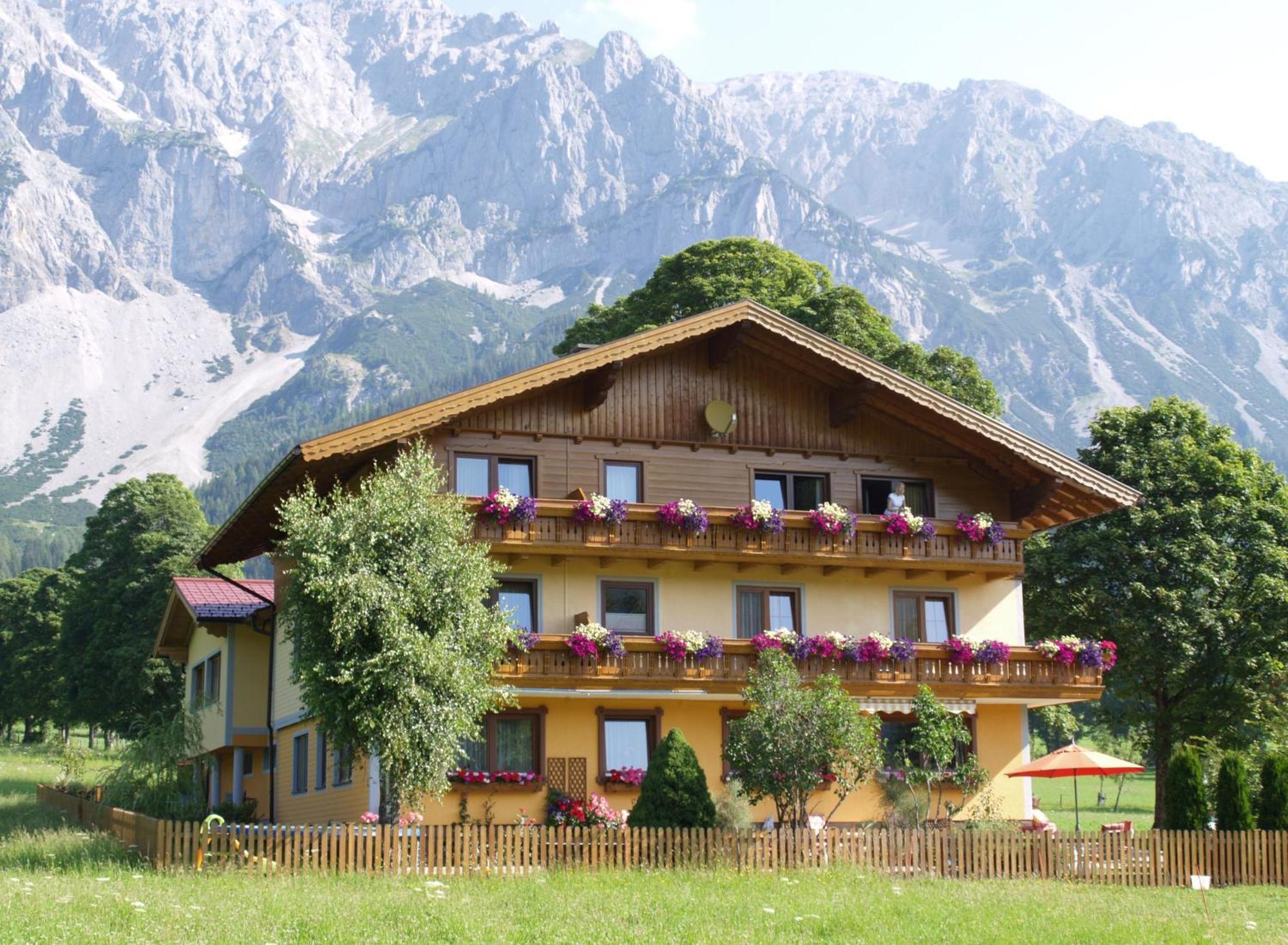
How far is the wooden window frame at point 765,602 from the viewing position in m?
34.4

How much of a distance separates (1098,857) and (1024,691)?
7.94 metres

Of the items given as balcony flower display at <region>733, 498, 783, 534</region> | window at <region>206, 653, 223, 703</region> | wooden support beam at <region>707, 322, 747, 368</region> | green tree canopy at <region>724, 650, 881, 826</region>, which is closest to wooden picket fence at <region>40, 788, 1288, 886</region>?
green tree canopy at <region>724, 650, 881, 826</region>

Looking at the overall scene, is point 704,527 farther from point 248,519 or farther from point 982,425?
point 248,519

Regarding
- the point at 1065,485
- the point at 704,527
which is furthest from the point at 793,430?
the point at 1065,485

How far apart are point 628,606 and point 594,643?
2606 millimetres

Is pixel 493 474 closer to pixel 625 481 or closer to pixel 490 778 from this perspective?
pixel 625 481

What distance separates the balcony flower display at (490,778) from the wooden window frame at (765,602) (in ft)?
18.9

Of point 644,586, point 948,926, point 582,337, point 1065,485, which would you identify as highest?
point 582,337

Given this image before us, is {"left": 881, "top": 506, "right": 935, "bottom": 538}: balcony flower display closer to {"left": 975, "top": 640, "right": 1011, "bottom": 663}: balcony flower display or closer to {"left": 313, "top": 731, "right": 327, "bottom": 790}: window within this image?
{"left": 975, "top": 640, "right": 1011, "bottom": 663}: balcony flower display

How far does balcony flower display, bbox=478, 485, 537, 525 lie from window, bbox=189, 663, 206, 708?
14796mm

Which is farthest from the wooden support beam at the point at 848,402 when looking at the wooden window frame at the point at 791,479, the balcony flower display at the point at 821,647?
the balcony flower display at the point at 821,647

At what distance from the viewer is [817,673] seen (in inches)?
1288

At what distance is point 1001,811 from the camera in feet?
114

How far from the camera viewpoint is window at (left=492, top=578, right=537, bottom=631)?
1291 inches
